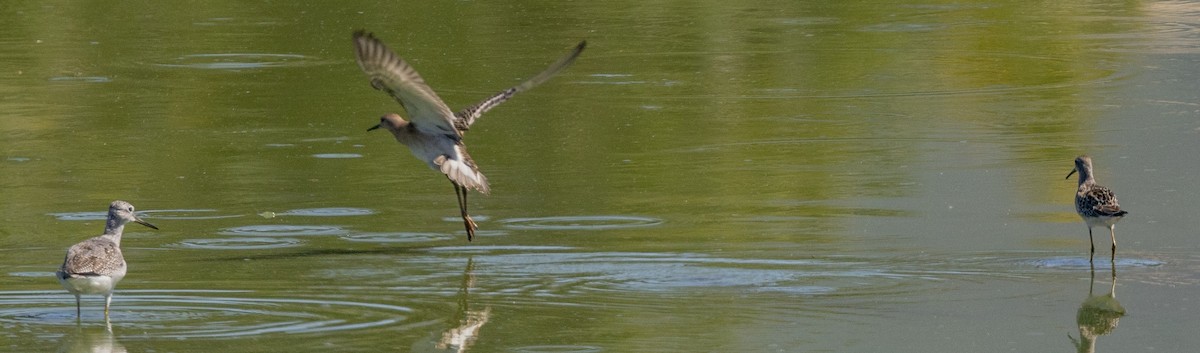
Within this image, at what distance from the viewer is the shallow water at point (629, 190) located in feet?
27.1

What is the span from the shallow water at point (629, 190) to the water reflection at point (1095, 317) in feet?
0.08

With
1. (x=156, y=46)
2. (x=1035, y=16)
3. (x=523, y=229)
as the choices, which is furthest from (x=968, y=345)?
(x=1035, y=16)

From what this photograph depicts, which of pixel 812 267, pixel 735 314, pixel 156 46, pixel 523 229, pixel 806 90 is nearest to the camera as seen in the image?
pixel 735 314

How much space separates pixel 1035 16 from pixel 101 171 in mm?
13526

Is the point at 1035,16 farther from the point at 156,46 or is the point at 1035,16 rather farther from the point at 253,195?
the point at 253,195

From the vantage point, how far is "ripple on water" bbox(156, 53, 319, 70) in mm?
18750

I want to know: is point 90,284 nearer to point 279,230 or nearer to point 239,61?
point 279,230

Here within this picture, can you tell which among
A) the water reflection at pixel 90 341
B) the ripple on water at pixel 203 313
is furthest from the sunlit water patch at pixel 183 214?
the water reflection at pixel 90 341

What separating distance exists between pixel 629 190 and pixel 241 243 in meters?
2.65

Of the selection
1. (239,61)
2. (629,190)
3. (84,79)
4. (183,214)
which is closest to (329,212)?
(183,214)

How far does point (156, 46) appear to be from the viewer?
817 inches

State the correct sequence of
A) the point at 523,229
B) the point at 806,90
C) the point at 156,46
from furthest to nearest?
the point at 156,46 → the point at 806,90 → the point at 523,229

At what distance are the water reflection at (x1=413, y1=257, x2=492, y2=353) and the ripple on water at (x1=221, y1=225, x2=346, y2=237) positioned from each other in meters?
1.79

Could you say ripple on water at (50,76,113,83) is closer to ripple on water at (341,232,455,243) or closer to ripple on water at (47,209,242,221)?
ripple on water at (47,209,242,221)
